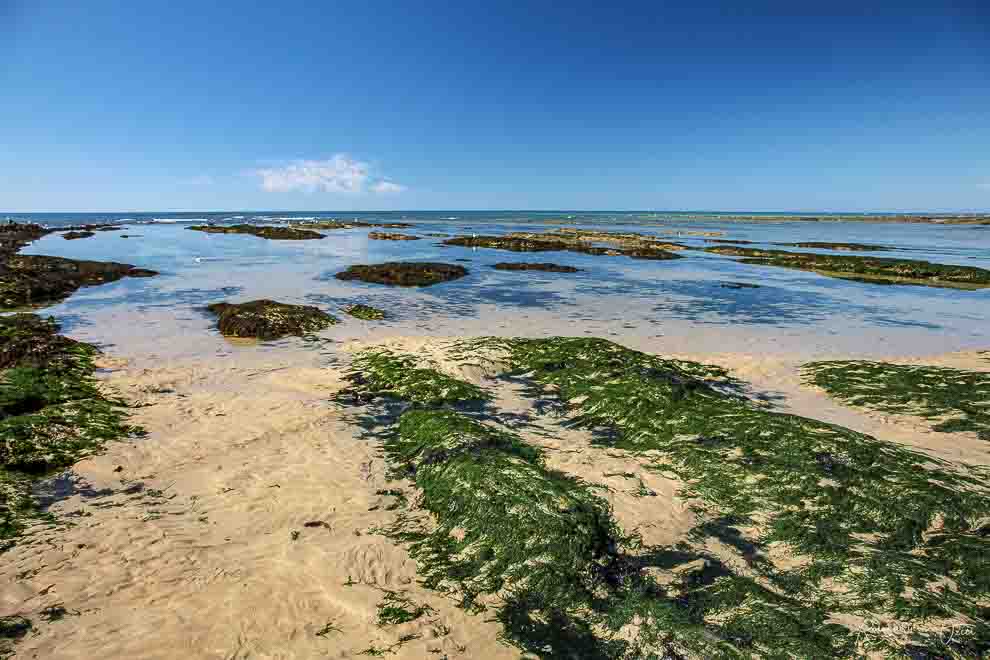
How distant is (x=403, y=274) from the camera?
31641 millimetres

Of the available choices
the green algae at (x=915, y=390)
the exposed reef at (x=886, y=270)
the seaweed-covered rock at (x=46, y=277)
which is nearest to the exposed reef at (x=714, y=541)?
the green algae at (x=915, y=390)

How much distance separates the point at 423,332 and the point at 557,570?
13.4m

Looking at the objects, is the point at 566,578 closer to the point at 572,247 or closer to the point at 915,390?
the point at 915,390

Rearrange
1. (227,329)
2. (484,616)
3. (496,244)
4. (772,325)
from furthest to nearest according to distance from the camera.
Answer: (496,244), (772,325), (227,329), (484,616)

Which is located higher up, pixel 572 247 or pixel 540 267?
pixel 572 247

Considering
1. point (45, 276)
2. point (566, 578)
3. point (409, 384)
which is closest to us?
point (566, 578)

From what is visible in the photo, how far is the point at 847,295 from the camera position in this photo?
2788 centimetres

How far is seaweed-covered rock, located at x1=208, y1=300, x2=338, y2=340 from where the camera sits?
680 inches

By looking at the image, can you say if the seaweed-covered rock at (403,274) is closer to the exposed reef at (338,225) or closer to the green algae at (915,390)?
the green algae at (915,390)

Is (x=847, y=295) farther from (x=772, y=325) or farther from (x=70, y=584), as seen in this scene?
(x=70, y=584)

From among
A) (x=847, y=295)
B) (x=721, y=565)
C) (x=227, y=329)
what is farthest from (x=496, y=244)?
(x=721, y=565)

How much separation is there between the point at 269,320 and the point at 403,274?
47.2 ft

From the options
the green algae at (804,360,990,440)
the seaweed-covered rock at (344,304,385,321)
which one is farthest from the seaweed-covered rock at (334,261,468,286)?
the green algae at (804,360,990,440)

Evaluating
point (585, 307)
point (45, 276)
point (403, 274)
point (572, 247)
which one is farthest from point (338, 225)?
point (585, 307)
